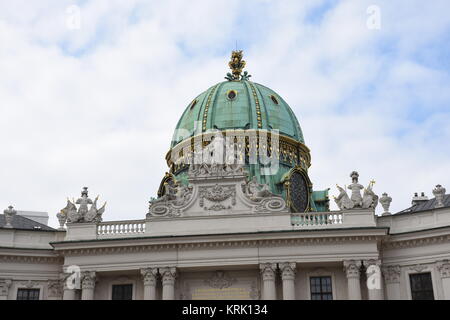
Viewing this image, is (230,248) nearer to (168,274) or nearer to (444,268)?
(168,274)

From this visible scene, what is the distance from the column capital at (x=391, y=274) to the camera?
35906 mm

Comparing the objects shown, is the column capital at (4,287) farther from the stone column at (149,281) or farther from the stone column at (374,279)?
the stone column at (374,279)

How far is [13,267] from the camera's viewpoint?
125ft

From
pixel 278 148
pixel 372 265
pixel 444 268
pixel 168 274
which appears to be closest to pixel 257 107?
pixel 278 148

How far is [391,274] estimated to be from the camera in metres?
36.0

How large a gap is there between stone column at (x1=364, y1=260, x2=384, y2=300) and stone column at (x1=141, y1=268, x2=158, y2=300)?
11.1m

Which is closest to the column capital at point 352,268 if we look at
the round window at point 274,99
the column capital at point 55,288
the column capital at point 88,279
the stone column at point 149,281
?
the stone column at point 149,281

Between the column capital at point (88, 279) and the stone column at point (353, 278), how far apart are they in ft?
44.3

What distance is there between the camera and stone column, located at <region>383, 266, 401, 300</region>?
35.7 m

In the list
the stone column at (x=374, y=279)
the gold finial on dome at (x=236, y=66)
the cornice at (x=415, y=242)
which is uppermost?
the gold finial on dome at (x=236, y=66)

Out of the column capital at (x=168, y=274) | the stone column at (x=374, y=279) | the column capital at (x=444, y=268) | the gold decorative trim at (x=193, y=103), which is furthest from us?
the gold decorative trim at (x=193, y=103)

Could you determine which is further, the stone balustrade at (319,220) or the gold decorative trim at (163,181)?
the gold decorative trim at (163,181)

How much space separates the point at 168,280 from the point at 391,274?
1180cm

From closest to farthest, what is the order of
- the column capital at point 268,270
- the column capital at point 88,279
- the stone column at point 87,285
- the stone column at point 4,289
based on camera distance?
the column capital at point 268,270 < the stone column at point 87,285 < the column capital at point 88,279 < the stone column at point 4,289
